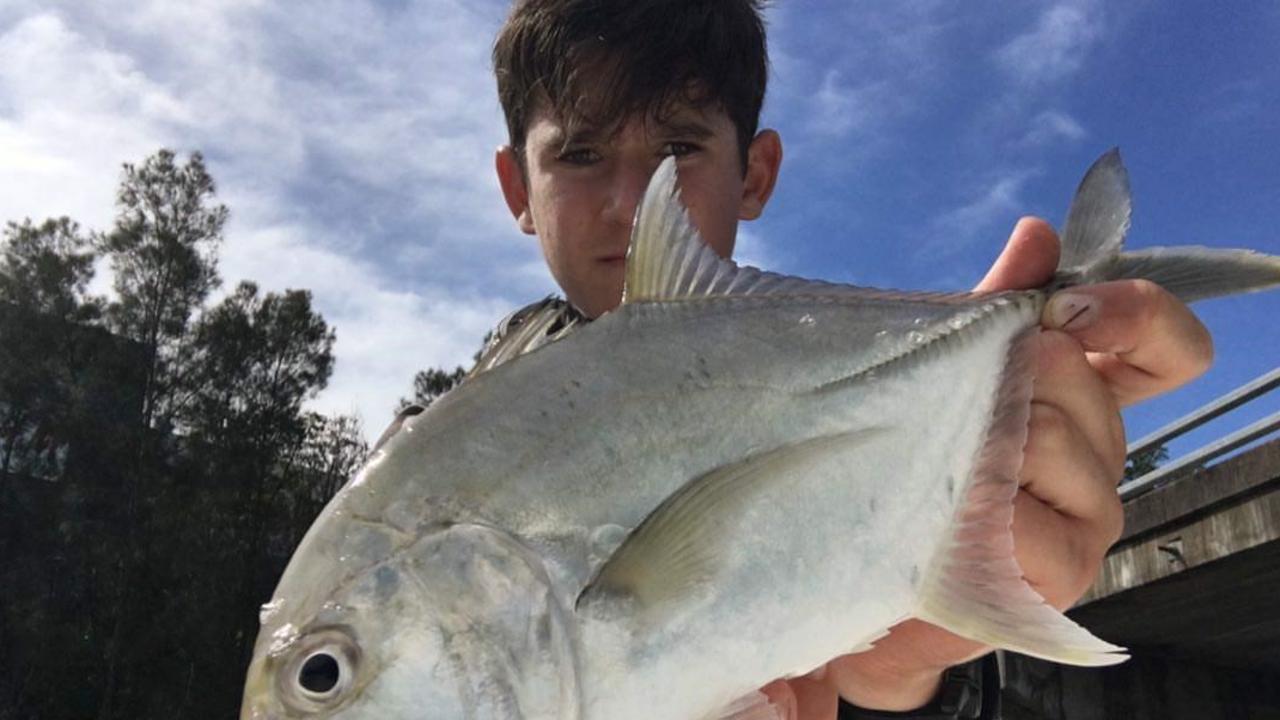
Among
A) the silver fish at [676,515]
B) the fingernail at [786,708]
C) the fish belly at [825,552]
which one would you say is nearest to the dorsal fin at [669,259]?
the silver fish at [676,515]

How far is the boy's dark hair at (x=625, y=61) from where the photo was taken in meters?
3.72

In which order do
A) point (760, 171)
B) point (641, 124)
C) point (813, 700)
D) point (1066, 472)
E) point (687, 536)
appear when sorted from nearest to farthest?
point (687, 536) → point (1066, 472) → point (813, 700) → point (641, 124) → point (760, 171)

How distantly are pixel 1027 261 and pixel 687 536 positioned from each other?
1.26 metres

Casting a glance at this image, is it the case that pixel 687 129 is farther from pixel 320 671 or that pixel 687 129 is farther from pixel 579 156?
pixel 320 671

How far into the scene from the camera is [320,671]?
61.6 inches

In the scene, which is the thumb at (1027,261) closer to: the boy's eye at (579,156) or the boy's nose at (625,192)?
the boy's nose at (625,192)

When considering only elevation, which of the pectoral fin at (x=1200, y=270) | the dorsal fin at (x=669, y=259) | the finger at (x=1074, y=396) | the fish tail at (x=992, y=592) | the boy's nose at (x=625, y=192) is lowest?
the fish tail at (x=992, y=592)

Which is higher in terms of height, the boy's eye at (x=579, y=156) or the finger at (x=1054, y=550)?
the boy's eye at (x=579, y=156)

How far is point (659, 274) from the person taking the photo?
203 centimetres

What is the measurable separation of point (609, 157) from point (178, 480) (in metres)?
32.4

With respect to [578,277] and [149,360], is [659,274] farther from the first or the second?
[149,360]

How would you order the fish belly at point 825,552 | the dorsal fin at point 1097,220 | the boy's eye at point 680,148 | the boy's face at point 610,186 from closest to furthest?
the fish belly at point 825,552, the dorsal fin at point 1097,220, the boy's face at point 610,186, the boy's eye at point 680,148

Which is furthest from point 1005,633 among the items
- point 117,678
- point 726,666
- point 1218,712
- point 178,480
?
point 178,480

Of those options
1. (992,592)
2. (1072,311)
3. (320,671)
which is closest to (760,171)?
(1072,311)
